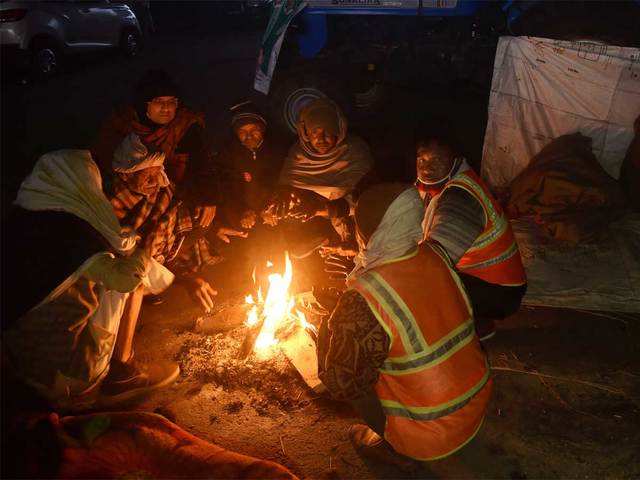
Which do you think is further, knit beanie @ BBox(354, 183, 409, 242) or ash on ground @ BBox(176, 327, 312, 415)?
knit beanie @ BBox(354, 183, 409, 242)

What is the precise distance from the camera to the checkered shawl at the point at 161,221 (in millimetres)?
4391

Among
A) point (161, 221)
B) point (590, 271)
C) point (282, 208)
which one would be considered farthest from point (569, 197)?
point (161, 221)

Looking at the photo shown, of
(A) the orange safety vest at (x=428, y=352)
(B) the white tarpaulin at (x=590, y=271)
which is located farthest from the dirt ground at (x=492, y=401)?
(A) the orange safety vest at (x=428, y=352)

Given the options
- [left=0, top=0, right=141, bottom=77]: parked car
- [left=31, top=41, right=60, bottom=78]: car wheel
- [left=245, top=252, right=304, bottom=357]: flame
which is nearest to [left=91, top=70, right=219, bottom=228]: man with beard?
[left=245, top=252, right=304, bottom=357]: flame

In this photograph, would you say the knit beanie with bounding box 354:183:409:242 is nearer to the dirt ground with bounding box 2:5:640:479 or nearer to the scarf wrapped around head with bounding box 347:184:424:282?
the dirt ground with bounding box 2:5:640:479

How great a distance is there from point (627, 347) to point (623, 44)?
3636 millimetres

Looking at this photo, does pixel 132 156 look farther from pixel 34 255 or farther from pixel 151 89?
pixel 34 255

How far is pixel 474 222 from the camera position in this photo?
258cm

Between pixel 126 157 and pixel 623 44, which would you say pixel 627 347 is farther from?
pixel 126 157

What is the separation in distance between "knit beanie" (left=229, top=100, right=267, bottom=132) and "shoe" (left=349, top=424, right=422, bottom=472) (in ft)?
10.6

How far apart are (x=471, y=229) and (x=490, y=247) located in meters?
0.25

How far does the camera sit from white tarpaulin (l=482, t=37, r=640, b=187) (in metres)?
4.99

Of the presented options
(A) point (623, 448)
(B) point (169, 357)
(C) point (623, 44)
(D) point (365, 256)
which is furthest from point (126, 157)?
(C) point (623, 44)

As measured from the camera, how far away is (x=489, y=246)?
271cm
